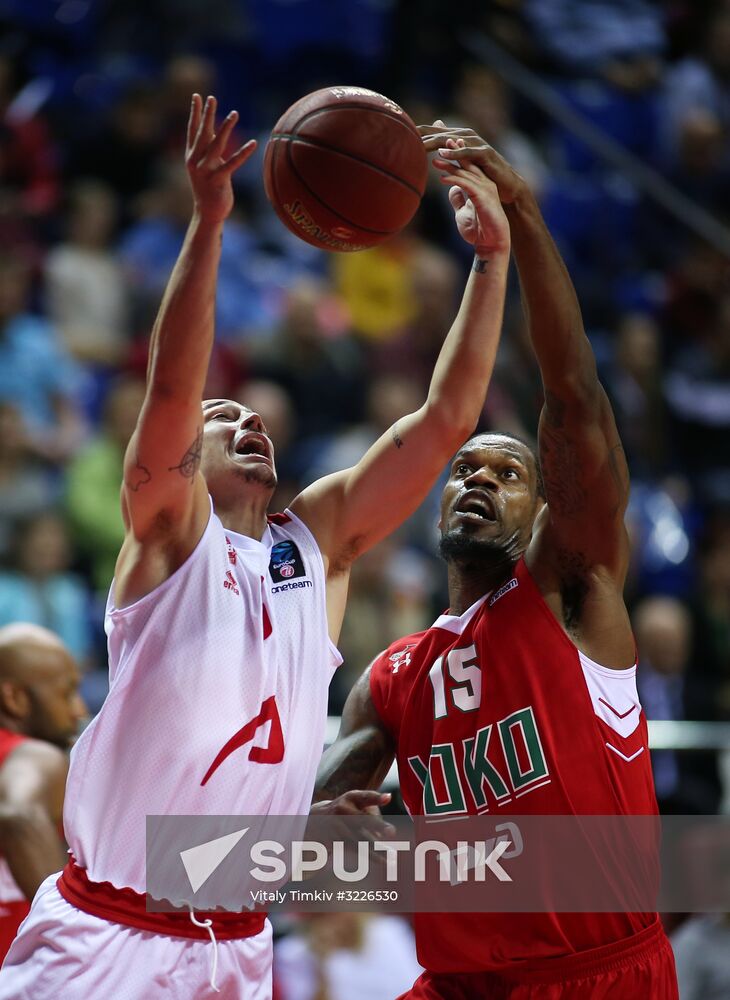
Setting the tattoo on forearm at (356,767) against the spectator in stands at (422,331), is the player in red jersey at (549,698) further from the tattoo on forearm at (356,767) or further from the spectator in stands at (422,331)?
the spectator in stands at (422,331)

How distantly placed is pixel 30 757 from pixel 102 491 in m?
3.09

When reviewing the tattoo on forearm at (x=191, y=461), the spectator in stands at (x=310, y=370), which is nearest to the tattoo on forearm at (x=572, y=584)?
the tattoo on forearm at (x=191, y=461)

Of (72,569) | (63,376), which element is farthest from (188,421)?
(63,376)

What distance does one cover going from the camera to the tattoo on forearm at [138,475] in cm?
332

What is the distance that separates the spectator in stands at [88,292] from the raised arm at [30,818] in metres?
4.10

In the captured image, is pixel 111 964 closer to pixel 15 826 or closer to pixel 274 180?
pixel 15 826

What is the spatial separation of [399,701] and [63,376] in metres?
4.47

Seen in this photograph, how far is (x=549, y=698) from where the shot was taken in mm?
3721

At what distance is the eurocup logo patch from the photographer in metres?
3.71

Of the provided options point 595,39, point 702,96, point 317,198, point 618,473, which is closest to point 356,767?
point 618,473

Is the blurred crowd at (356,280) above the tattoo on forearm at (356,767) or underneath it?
underneath

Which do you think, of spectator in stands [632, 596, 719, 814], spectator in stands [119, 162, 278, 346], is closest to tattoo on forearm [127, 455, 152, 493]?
spectator in stands [632, 596, 719, 814]

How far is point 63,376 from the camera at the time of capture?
798cm

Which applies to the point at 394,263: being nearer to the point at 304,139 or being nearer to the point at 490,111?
the point at 490,111
